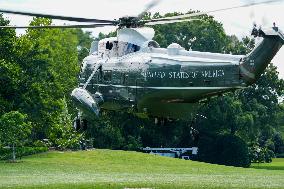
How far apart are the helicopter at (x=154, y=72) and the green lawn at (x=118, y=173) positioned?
37.9 feet

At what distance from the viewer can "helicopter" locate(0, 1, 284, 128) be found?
98.0 ft

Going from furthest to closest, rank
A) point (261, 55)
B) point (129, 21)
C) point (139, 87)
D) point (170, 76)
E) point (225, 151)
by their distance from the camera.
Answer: point (225, 151) < point (129, 21) < point (139, 87) < point (170, 76) < point (261, 55)

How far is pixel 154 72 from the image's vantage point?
107 feet

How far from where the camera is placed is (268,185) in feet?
173

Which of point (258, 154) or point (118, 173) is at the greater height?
point (258, 154)

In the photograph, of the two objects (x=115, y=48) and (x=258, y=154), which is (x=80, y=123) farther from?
(x=258, y=154)

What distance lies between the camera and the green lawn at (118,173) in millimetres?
→ 49469

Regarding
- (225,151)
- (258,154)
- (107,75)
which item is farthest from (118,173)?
(258,154)

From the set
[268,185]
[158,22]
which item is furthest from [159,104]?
[268,185]

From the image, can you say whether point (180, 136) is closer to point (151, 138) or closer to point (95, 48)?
point (151, 138)

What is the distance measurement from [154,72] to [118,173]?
31873 millimetres

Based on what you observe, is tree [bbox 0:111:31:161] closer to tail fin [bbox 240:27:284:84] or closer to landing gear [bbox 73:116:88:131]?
landing gear [bbox 73:116:88:131]

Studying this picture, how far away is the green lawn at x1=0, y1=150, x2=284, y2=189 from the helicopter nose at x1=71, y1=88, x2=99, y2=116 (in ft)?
37.9

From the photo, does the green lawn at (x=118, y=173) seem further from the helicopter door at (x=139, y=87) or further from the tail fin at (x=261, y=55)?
the tail fin at (x=261, y=55)
